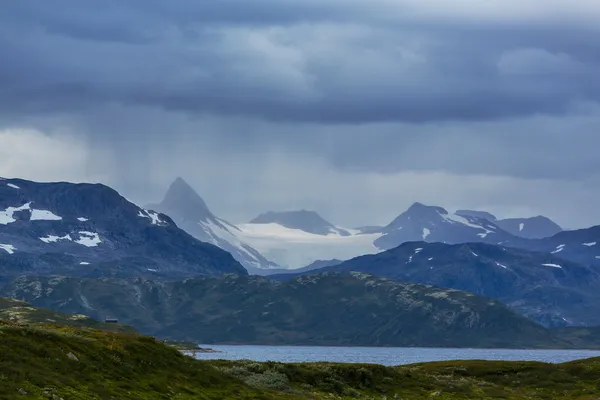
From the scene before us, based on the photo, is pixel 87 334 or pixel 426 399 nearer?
pixel 87 334

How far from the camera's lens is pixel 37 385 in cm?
7250

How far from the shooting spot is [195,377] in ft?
328

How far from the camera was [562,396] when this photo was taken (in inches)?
5384

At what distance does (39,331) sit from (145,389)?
11.2 meters

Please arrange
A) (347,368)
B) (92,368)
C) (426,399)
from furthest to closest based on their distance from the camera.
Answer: (347,368) → (426,399) → (92,368)

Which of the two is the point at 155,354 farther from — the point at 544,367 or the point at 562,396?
the point at 544,367

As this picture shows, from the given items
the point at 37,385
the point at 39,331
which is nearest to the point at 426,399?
the point at 39,331

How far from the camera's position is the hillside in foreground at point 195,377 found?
252 feet

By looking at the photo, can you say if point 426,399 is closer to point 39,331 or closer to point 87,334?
point 87,334

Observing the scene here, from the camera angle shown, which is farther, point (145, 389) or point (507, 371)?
point (507, 371)

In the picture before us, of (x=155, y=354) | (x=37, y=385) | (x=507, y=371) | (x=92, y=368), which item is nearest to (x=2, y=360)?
(x=37, y=385)

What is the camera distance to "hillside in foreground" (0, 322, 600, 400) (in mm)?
76938

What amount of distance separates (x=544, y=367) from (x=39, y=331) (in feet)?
328

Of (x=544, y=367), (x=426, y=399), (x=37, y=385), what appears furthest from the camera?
(x=544, y=367)
